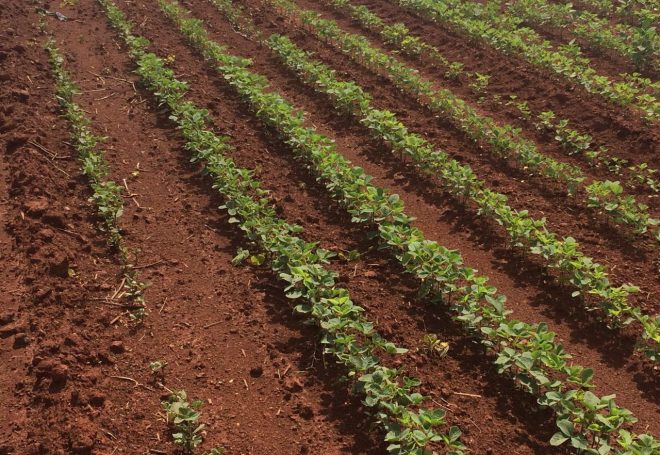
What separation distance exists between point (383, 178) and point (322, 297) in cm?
292

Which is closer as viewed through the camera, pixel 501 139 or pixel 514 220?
pixel 514 220

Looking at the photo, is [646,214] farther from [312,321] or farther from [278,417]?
[278,417]

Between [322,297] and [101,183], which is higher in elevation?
[322,297]

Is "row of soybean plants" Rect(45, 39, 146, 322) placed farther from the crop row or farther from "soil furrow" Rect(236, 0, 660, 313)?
the crop row

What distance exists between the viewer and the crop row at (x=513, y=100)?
760 centimetres

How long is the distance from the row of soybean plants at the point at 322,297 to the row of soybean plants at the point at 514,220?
6.82ft

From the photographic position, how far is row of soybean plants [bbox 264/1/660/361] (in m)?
5.32

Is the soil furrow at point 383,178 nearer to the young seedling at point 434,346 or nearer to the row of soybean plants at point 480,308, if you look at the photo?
the row of soybean plants at point 480,308

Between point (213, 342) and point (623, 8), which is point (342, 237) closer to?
point (213, 342)

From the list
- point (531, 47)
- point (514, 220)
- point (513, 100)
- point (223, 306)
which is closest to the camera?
point (223, 306)

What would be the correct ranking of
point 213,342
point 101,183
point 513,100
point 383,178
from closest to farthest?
1. point 213,342
2. point 101,183
3. point 383,178
4. point 513,100

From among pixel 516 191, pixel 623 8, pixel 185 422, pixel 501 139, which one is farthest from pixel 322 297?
pixel 623 8

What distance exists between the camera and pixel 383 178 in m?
7.73

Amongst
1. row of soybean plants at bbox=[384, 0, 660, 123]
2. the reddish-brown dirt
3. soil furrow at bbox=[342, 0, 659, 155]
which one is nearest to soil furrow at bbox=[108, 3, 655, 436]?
the reddish-brown dirt
